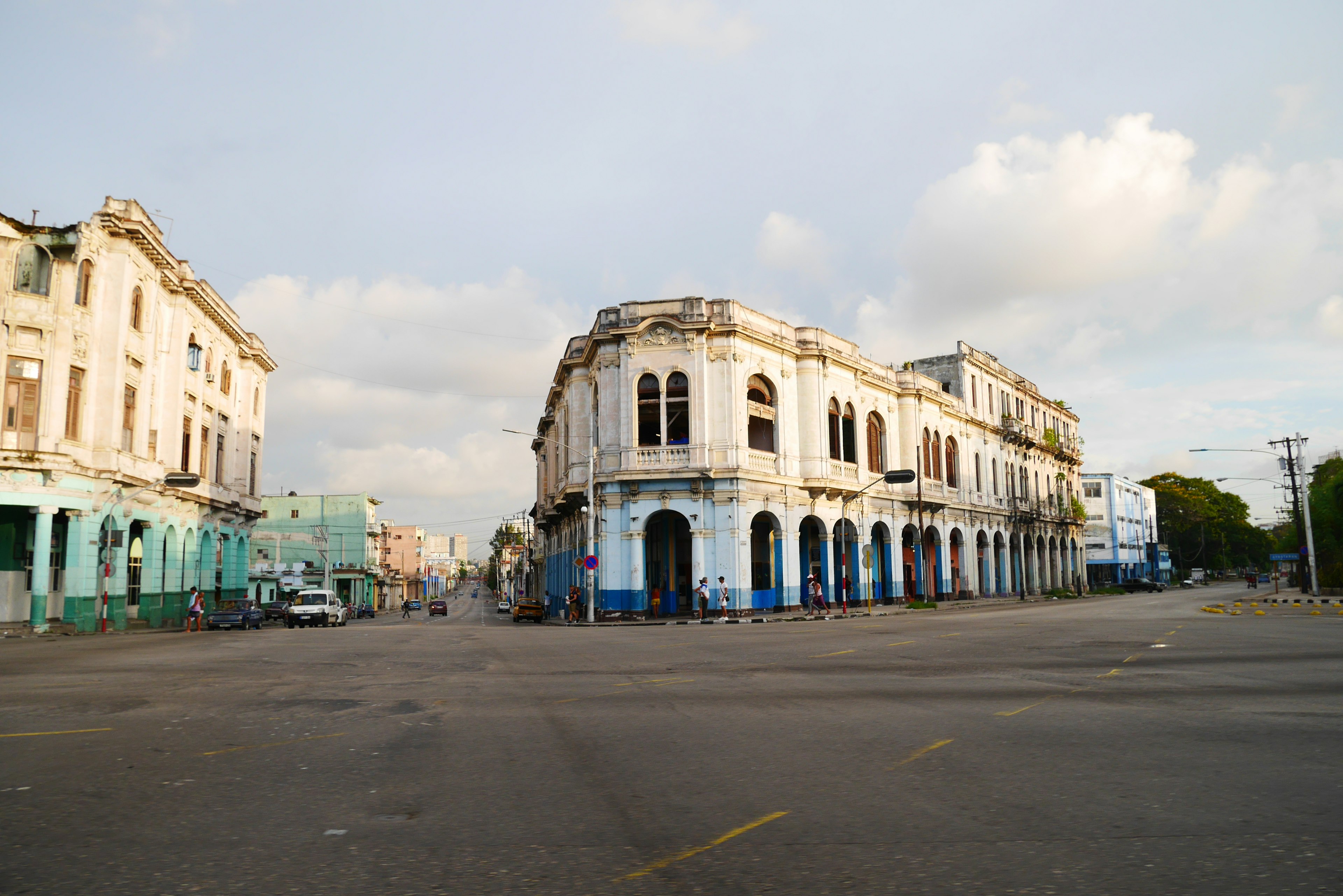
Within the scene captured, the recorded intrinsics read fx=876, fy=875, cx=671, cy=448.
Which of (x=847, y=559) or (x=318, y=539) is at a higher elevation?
(x=318, y=539)

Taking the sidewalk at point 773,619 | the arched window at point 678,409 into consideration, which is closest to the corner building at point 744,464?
the arched window at point 678,409

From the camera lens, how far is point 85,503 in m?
31.0

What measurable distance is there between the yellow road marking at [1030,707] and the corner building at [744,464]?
26915 mm

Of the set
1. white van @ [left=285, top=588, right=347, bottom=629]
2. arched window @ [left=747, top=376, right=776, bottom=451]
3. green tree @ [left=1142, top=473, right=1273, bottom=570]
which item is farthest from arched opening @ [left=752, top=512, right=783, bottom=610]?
green tree @ [left=1142, top=473, right=1273, bottom=570]

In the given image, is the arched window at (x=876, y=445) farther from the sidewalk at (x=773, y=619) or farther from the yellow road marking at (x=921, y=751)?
the yellow road marking at (x=921, y=751)

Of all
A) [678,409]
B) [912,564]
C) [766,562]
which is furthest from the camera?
[912,564]

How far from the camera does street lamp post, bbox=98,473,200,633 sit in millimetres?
31500

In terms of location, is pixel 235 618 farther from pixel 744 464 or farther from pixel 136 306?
pixel 744 464

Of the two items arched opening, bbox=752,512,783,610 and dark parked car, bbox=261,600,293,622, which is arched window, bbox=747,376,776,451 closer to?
arched opening, bbox=752,512,783,610

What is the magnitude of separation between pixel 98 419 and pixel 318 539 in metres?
58.0

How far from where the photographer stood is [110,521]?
32125 mm

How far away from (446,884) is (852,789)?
2921mm

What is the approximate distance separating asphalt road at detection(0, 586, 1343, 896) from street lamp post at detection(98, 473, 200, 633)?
20.8 metres

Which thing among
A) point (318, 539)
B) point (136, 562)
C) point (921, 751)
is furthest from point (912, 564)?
point (318, 539)
